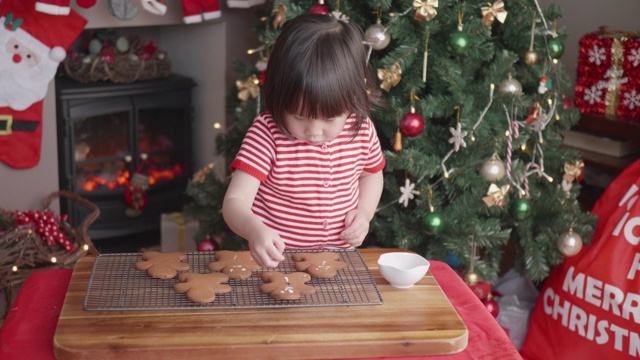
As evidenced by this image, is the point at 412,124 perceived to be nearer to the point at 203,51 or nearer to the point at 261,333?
the point at 261,333

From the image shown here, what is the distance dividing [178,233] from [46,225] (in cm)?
63

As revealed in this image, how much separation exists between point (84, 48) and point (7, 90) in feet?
1.75

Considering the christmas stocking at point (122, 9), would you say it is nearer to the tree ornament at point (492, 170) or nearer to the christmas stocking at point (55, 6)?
the christmas stocking at point (55, 6)

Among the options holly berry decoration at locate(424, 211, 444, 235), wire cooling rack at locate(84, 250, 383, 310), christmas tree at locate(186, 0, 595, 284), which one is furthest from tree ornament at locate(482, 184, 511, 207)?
wire cooling rack at locate(84, 250, 383, 310)

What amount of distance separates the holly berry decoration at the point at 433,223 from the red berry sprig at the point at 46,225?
3.69ft

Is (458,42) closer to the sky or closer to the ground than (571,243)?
closer to the sky

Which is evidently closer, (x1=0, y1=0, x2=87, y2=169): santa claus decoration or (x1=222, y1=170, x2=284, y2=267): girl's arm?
(x1=222, y1=170, x2=284, y2=267): girl's arm

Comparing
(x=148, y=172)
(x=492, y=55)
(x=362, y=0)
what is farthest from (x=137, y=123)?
(x=492, y=55)

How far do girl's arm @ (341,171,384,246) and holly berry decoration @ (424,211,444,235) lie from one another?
42cm

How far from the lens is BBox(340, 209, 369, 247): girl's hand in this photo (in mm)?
1701

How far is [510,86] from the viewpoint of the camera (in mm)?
2301

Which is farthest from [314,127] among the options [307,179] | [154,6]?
[154,6]

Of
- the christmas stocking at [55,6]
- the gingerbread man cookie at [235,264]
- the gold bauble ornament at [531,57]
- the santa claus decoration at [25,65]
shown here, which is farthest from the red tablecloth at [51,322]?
the santa claus decoration at [25,65]

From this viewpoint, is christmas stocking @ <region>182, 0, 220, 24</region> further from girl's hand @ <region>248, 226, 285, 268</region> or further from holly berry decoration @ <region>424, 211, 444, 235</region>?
girl's hand @ <region>248, 226, 285, 268</region>
